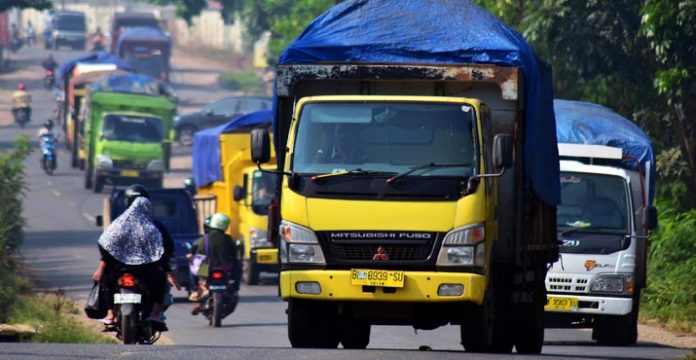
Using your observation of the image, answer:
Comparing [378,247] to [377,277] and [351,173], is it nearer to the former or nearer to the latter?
[377,277]

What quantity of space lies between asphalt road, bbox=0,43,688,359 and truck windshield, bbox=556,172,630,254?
1159mm

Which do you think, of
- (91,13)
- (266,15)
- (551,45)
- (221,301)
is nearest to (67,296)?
(221,301)

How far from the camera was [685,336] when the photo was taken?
20.8m

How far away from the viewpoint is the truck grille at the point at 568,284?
1811 cm

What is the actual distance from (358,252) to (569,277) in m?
5.90

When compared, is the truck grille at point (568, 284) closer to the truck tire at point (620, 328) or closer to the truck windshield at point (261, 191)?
the truck tire at point (620, 328)

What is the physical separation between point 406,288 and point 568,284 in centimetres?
583

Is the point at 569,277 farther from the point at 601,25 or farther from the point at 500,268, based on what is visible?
the point at 601,25

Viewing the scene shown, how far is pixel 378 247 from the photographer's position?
12.8 metres

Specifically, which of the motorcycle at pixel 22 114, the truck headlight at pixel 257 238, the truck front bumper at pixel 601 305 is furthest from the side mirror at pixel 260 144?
the motorcycle at pixel 22 114

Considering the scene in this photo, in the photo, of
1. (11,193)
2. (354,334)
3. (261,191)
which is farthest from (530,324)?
(11,193)

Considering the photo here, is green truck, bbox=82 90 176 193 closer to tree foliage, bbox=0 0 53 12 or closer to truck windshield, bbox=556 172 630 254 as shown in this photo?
tree foliage, bbox=0 0 53 12

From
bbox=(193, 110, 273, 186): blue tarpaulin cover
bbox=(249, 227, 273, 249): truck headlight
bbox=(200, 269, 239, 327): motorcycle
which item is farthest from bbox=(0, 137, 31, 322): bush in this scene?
bbox=(193, 110, 273, 186): blue tarpaulin cover

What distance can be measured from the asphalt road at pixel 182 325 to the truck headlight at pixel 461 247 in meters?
0.72
